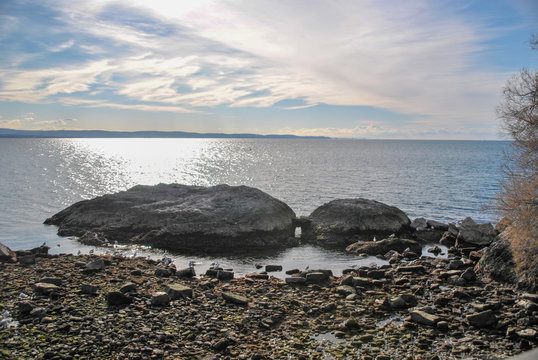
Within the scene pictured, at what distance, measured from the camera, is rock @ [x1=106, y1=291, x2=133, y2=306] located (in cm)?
1197

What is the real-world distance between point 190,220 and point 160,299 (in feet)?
43.5

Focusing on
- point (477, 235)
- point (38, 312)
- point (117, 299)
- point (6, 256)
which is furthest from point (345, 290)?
point (6, 256)

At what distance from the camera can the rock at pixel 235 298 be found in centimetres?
1258

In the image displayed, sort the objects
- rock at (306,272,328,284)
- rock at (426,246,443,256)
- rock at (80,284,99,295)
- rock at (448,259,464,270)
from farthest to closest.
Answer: rock at (426,246,443,256)
rock at (448,259,464,270)
rock at (306,272,328,284)
rock at (80,284,99,295)

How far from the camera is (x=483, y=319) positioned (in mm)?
10844

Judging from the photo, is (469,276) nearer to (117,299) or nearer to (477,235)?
(477,235)

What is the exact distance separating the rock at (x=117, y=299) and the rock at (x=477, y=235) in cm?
2012

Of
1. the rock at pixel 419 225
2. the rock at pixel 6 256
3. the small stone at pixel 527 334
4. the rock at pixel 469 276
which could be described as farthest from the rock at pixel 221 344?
the rock at pixel 419 225

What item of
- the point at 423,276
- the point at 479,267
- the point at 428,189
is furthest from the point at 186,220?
the point at 428,189

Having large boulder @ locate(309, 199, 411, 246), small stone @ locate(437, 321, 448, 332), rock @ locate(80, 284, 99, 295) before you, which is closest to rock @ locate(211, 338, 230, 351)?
rock @ locate(80, 284, 99, 295)

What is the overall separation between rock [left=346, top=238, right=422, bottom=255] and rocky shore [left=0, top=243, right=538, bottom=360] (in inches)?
223

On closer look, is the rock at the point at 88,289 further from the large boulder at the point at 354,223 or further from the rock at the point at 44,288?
the large boulder at the point at 354,223

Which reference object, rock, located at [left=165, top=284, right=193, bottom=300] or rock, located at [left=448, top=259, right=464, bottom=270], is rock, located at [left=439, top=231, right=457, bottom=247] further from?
rock, located at [left=165, top=284, right=193, bottom=300]

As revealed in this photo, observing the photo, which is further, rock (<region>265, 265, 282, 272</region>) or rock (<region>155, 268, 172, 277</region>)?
Result: rock (<region>265, 265, 282, 272</region>)
